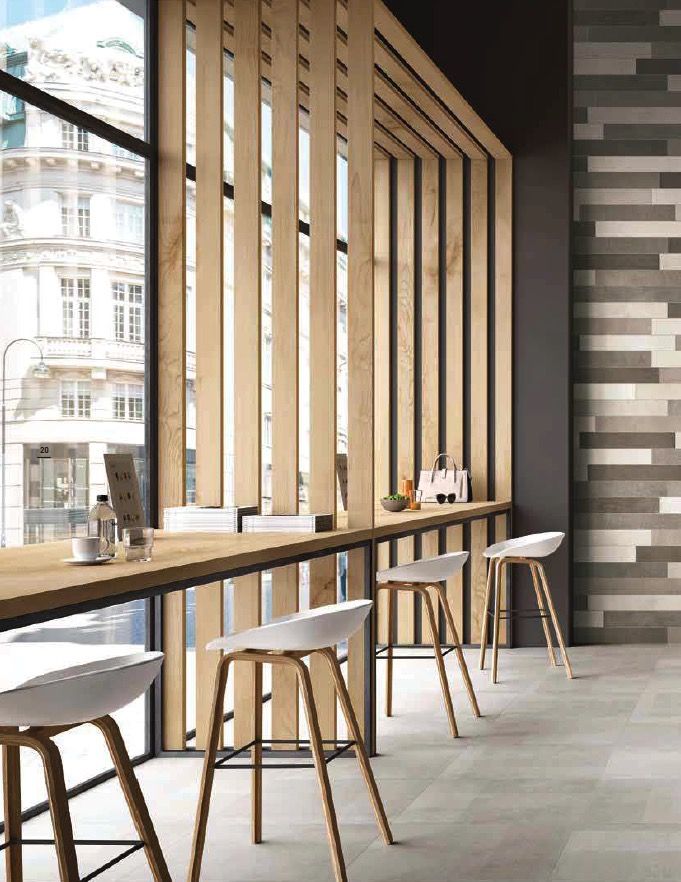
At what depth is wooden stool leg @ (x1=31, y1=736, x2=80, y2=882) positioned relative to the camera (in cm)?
227

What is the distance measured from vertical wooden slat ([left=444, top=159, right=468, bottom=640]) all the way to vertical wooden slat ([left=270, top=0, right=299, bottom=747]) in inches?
117

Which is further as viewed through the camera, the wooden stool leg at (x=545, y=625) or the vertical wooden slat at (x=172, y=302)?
the wooden stool leg at (x=545, y=625)

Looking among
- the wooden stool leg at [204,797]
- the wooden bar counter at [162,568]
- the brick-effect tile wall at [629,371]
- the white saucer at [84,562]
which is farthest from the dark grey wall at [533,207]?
the white saucer at [84,562]

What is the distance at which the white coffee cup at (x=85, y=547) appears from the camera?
3139mm

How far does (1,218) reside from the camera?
3.82 meters

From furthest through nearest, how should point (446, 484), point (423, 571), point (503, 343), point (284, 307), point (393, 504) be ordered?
1. point (503, 343)
2. point (446, 484)
3. point (393, 504)
4. point (423, 571)
5. point (284, 307)

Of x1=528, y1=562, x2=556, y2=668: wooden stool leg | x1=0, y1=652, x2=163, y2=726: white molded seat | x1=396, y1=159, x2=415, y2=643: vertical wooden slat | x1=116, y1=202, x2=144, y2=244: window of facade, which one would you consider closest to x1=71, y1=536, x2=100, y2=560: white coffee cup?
x1=0, y1=652, x2=163, y2=726: white molded seat

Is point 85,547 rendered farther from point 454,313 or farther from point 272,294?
point 454,313

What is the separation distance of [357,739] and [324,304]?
1.76 metres

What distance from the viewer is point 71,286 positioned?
423cm

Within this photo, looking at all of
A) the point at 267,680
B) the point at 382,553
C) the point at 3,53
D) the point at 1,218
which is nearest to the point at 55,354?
the point at 1,218

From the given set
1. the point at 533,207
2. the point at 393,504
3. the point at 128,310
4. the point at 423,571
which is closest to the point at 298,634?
the point at 423,571

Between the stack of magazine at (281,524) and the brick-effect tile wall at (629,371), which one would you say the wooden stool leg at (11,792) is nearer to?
the stack of magazine at (281,524)

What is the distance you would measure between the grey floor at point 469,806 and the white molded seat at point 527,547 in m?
0.79
